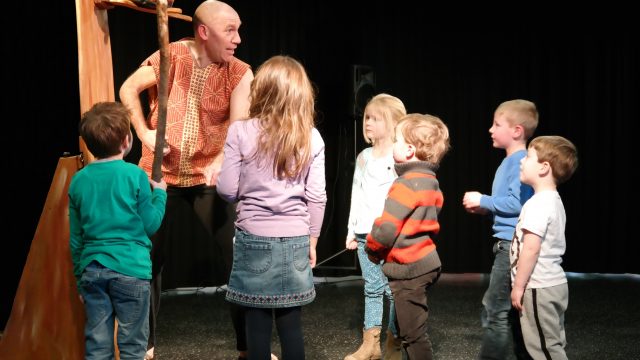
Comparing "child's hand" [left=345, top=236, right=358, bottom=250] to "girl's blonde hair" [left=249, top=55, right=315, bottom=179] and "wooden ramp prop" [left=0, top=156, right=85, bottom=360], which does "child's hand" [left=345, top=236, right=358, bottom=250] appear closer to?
"girl's blonde hair" [left=249, top=55, right=315, bottom=179]

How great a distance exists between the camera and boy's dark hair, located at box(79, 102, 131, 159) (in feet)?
8.13

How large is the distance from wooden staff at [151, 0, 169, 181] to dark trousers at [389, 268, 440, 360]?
3.43 feet

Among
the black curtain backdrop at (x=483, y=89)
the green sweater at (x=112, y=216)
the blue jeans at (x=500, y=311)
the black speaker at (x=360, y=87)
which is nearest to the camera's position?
the green sweater at (x=112, y=216)

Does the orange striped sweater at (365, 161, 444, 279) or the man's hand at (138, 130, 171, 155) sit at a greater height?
the man's hand at (138, 130, 171, 155)

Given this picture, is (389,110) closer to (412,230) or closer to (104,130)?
(412,230)

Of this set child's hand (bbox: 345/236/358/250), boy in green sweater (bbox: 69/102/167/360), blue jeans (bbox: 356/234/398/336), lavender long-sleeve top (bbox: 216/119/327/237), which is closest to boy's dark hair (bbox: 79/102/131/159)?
boy in green sweater (bbox: 69/102/167/360)

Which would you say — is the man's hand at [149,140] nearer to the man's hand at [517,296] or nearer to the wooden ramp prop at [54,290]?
the wooden ramp prop at [54,290]

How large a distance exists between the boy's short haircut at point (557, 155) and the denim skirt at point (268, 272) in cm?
100

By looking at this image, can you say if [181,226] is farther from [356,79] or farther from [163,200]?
[163,200]

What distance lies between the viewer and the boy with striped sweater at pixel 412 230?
2709 millimetres

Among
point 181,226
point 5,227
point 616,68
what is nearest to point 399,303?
point 5,227

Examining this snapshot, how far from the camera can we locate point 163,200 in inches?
102

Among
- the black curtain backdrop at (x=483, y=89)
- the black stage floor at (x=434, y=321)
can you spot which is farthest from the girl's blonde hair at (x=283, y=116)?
the black curtain backdrop at (x=483, y=89)

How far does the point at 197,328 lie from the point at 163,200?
1.79 metres
